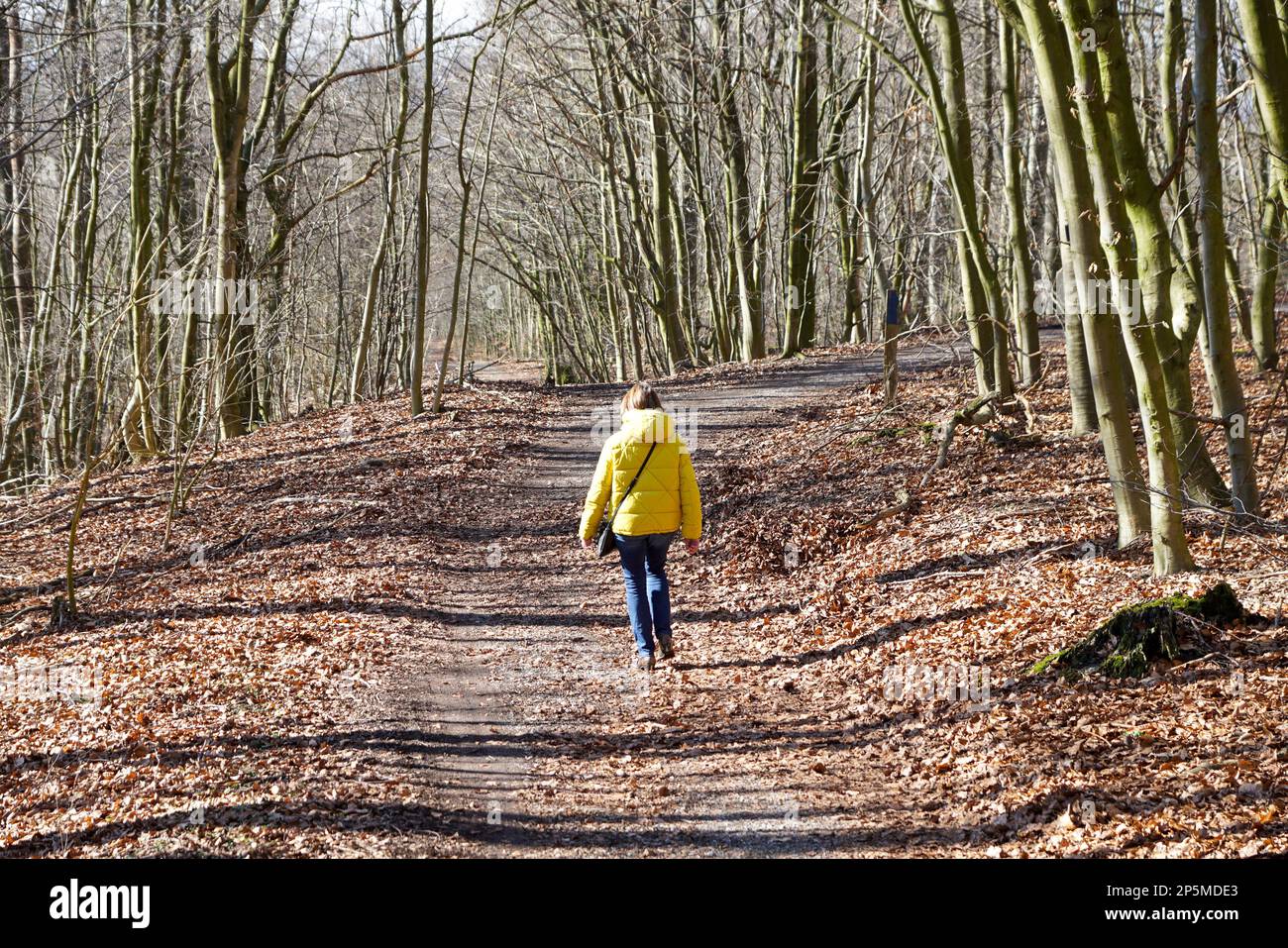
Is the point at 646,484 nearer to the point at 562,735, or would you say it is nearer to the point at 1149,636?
the point at 562,735

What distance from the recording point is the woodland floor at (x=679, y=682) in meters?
4.93

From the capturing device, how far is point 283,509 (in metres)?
13.2

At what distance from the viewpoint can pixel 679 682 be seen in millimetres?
7148

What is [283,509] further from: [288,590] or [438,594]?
[438,594]

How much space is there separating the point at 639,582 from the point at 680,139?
1841cm

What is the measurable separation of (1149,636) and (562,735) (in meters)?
3.46

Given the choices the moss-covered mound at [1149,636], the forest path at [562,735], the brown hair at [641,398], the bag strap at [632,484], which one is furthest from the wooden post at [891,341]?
the moss-covered mound at [1149,636]

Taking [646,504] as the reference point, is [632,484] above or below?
above

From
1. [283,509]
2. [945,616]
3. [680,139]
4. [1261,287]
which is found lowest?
[945,616]

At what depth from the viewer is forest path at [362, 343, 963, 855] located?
4.98 m

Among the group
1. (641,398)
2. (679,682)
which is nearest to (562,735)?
(679,682)

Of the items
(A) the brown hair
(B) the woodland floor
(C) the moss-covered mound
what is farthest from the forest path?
(A) the brown hair
